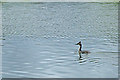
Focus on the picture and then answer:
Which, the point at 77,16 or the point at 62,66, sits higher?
the point at 77,16

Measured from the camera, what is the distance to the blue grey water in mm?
20594

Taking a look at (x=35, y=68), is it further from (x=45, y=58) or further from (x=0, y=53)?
(x=0, y=53)

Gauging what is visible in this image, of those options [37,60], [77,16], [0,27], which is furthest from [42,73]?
[77,16]

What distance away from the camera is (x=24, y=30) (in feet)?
118

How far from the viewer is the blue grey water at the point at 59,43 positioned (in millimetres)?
20594

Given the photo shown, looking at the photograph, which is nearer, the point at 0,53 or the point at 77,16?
the point at 0,53

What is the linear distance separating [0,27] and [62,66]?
716 inches

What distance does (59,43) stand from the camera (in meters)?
29.0

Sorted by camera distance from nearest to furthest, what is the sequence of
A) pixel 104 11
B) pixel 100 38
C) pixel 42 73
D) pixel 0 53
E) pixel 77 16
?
pixel 42 73 < pixel 0 53 < pixel 100 38 < pixel 77 16 < pixel 104 11

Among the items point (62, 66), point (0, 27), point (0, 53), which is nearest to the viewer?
point (62, 66)

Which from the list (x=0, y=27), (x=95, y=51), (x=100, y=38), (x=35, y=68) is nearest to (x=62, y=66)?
(x=35, y=68)

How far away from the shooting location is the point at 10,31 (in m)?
35.5

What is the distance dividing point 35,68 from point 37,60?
2048 millimetres

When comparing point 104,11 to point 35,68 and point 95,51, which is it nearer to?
point 95,51
